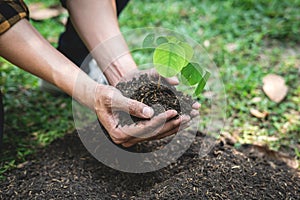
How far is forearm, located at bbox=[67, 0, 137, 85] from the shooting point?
1874 millimetres

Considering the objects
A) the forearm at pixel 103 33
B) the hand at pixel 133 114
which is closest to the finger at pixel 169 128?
the hand at pixel 133 114

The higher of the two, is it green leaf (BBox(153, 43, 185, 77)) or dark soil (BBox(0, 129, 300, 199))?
green leaf (BBox(153, 43, 185, 77))

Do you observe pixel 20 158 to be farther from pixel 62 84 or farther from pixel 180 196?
pixel 180 196

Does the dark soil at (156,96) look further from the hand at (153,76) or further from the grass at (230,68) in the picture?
the grass at (230,68)

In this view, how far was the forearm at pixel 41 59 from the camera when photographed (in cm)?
158

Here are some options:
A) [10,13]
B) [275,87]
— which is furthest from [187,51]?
[275,87]

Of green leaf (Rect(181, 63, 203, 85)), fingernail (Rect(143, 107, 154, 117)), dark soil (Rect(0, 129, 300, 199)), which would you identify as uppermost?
green leaf (Rect(181, 63, 203, 85))

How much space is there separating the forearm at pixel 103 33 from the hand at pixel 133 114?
347 millimetres

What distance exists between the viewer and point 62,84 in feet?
5.33

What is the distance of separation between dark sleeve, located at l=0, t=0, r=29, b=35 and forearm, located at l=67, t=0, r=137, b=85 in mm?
326

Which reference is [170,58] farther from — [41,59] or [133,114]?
[41,59]

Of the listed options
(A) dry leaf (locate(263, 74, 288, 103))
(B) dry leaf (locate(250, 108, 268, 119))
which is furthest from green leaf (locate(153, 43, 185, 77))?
(A) dry leaf (locate(263, 74, 288, 103))

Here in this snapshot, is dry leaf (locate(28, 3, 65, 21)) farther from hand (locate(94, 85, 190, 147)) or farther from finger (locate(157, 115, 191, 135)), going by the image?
finger (locate(157, 115, 191, 135))

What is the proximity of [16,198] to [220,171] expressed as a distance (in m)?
0.83
